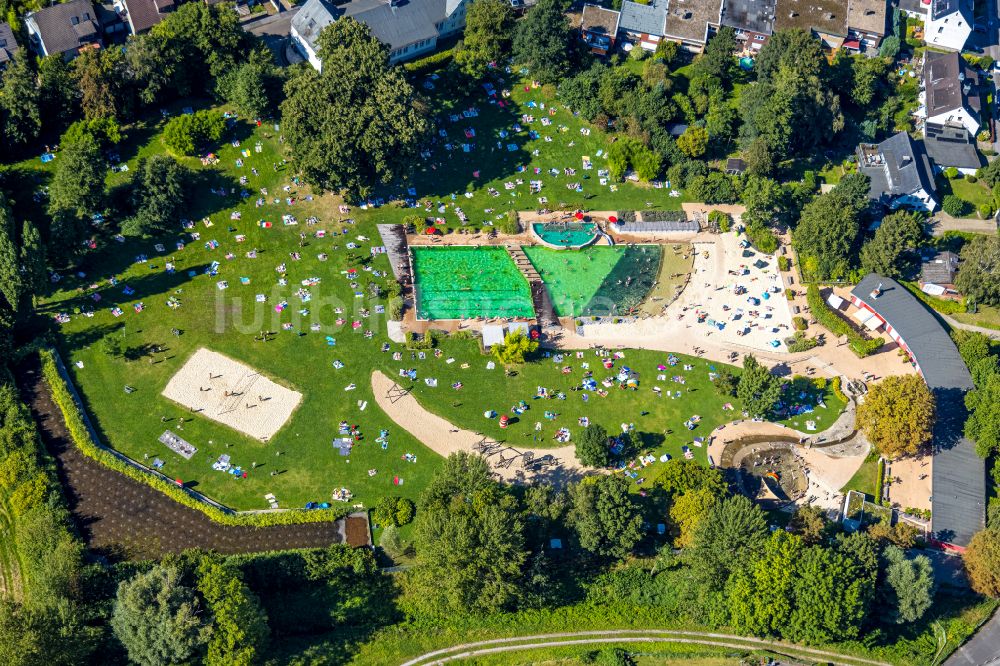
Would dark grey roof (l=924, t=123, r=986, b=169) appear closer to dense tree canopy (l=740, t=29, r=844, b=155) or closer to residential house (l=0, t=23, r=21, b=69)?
dense tree canopy (l=740, t=29, r=844, b=155)

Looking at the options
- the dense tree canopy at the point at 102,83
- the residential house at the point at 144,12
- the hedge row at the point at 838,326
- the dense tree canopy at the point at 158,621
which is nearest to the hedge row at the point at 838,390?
the hedge row at the point at 838,326

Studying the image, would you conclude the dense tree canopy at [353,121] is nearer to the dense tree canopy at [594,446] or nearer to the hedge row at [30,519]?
the dense tree canopy at [594,446]

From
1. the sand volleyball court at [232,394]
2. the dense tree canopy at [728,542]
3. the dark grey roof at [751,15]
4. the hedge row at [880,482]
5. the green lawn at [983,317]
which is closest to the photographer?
the dense tree canopy at [728,542]

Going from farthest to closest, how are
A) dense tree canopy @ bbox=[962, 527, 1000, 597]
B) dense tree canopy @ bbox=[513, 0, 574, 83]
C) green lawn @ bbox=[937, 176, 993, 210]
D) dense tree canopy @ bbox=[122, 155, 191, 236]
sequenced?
dense tree canopy @ bbox=[513, 0, 574, 83] → green lawn @ bbox=[937, 176, 993, 210] → dense tree canopy @ bbox=[122, 155, 191, 236] → dense tree canopy @ bbox=[962, 527, 1000, 597]

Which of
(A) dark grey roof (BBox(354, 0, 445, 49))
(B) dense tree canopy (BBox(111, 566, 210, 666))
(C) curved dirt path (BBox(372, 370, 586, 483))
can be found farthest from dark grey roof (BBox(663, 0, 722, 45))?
(B) dense tree canopy (BBox(111, 566, 210, 666))

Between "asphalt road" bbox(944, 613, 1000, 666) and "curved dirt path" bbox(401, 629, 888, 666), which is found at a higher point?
"curved dirt path" bbox(401, 629, 888, 666)

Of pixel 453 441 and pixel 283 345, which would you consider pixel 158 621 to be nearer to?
pixel 453 441

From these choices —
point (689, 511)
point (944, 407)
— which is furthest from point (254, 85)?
point (944, 407)

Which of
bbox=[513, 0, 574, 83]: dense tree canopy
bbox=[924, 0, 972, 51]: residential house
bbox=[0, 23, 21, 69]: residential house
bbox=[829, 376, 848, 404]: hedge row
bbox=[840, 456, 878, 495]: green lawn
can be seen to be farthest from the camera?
bbox=[924, 0, 972, 51]: residential house
